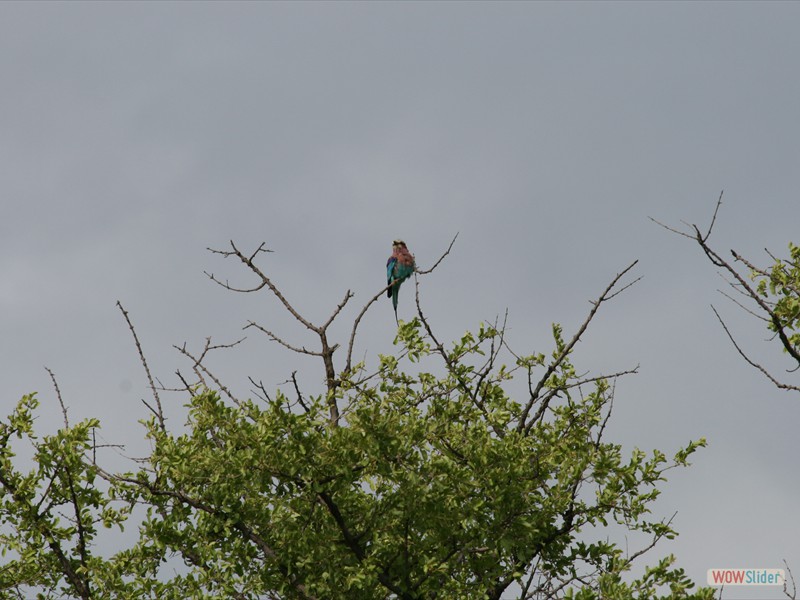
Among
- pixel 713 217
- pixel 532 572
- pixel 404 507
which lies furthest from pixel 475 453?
pixel 713 217

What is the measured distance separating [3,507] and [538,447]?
→ 522 cm

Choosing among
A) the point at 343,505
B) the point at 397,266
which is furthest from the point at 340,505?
the point at 397,266

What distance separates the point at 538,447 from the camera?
9.90 m

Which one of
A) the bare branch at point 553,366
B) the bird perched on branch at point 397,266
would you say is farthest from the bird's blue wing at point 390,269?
the bare branch at point 553,366

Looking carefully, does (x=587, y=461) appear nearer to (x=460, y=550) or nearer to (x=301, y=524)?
(x=460, y=550)

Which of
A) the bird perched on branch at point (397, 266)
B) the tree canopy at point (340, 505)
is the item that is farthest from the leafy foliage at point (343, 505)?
the bird perched on branch at point (397, 266)

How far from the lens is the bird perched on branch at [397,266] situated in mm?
17344

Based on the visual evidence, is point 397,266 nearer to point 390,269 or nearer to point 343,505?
point 390,269

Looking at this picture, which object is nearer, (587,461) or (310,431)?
(310,431)

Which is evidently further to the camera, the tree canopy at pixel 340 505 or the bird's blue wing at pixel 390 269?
the bird's blue wing at pixel 390 269

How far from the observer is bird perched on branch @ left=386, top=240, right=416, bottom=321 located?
56.9 ft

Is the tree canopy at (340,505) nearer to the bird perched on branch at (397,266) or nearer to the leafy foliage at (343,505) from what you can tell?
the leafy foliage at (343,505)

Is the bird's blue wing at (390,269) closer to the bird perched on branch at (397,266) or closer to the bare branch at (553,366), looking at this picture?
the bird perched on branch at (397,266)

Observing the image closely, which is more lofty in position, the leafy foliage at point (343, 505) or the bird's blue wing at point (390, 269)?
the bird's blue wing at point (390, 269)
